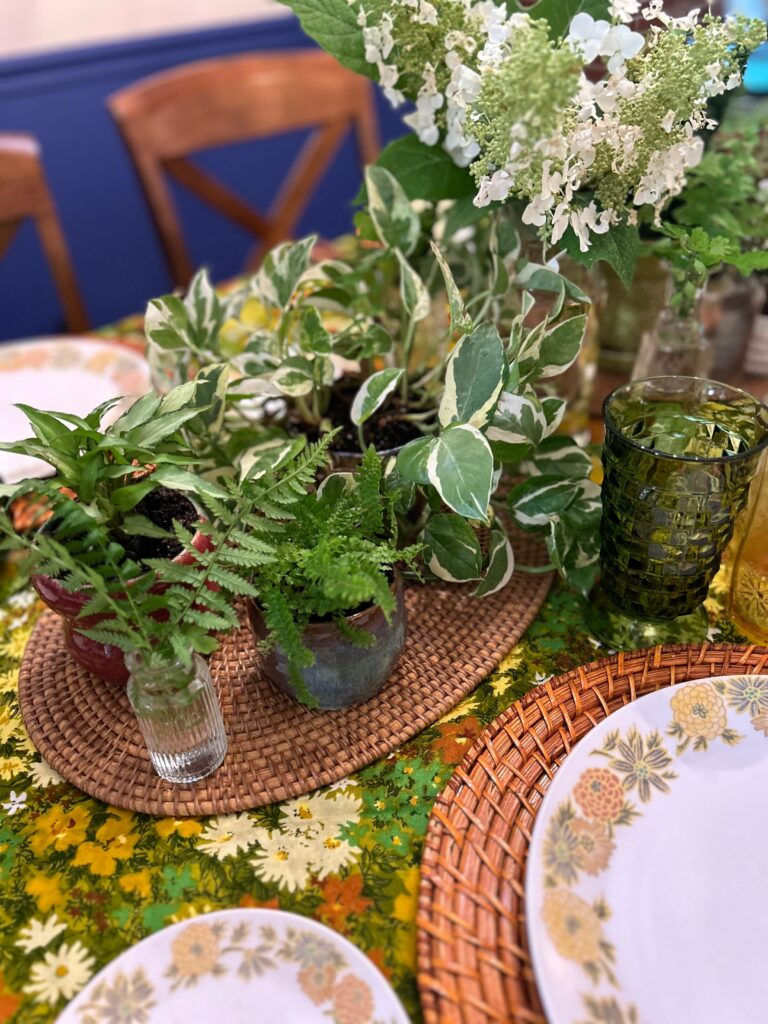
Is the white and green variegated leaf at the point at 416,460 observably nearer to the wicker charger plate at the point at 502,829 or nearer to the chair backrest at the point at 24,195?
the wicker charger plate at the point at 502,829

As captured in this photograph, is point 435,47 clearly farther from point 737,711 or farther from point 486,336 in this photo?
point 737,711

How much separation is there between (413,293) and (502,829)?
16.5 inches

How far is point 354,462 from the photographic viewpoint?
636 mm

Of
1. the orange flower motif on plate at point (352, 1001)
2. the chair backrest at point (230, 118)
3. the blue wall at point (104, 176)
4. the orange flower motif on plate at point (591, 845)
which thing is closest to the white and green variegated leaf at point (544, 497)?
the orange flower motif on plate at point (591, 845)

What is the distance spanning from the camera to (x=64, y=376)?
0.94 metres

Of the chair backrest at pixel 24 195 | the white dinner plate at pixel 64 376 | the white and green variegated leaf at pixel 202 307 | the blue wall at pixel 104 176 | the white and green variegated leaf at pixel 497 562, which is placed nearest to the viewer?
the white and green variegated leaf at pixel 497 562

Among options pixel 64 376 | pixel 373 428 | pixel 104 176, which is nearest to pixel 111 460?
pixel 373 428

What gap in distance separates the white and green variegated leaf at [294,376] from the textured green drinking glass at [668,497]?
0.78ft

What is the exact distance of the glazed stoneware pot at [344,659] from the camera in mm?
487

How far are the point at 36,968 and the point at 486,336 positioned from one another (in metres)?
0.44

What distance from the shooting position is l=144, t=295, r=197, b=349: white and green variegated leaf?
655 mm

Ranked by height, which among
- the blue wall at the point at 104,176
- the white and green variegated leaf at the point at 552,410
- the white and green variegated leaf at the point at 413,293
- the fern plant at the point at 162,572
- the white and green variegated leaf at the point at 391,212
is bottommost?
the blue wall at the point at 104,176

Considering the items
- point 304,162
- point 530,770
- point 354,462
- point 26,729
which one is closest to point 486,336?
point 354,462

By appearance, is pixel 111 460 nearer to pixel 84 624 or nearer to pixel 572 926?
pixel 84 624
